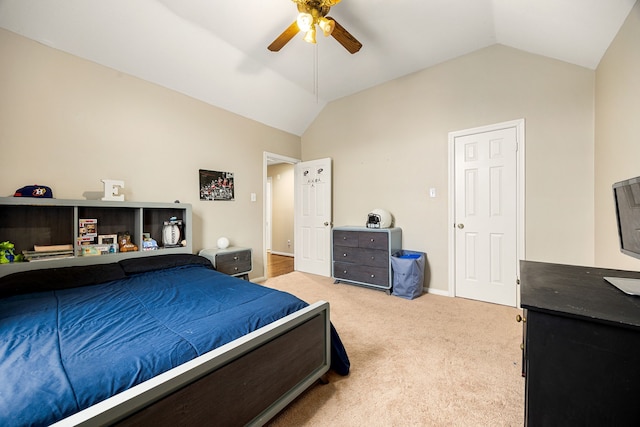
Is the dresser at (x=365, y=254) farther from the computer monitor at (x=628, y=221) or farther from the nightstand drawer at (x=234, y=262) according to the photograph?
the computer monitor at (x=628, y=221)

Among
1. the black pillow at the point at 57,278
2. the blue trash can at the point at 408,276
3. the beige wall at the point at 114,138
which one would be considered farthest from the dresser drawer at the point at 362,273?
the black pillow at the point at 57,278

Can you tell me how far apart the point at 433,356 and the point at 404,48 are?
10.2 feet

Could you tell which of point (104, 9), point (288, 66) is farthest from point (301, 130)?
point (104, 9)

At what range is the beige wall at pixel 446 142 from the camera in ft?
8.07

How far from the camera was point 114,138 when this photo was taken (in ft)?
8.27

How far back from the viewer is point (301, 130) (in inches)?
177

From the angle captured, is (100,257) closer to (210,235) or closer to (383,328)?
(210,235)

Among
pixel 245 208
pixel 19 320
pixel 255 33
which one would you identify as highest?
pixel 255 33

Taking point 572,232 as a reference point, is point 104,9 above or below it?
above

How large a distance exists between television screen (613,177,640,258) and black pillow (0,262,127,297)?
10.3ft

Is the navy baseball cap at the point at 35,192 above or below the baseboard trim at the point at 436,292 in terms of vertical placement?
above

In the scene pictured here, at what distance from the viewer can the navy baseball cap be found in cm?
196

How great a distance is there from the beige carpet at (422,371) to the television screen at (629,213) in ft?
3.29

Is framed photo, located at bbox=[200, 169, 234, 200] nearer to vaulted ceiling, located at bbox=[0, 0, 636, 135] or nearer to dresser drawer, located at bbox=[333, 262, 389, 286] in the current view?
vaulted ceiling, located at bbox=[0, 0, 636, 135]
